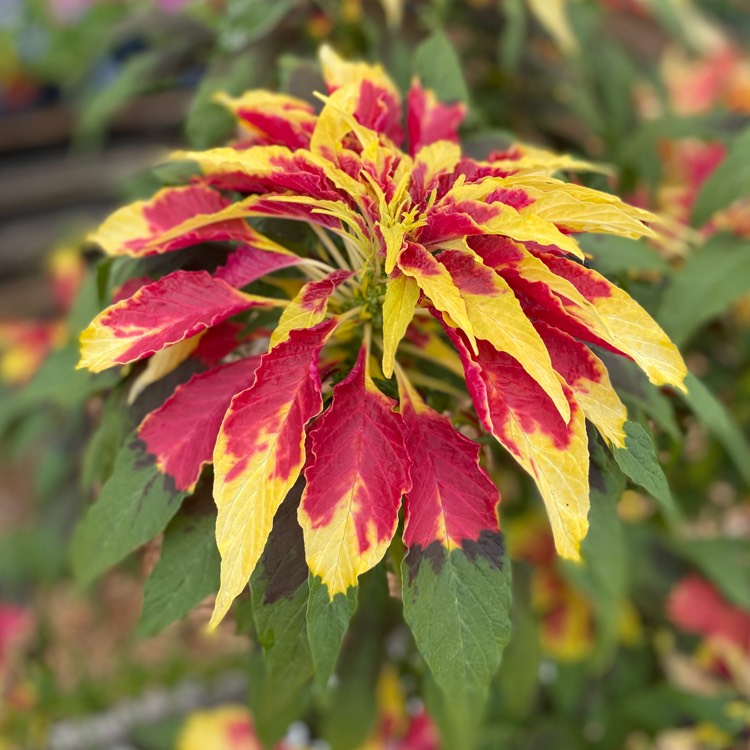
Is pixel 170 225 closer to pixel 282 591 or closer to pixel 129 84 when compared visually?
pixel 282 591

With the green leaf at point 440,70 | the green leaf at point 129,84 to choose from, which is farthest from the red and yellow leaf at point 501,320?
the green leaf at point 129,84

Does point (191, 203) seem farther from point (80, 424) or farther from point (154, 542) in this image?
point (80, 424)

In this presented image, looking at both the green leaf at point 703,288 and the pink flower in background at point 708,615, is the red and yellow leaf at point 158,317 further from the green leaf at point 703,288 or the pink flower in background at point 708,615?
the pink flower in background at point 708,615

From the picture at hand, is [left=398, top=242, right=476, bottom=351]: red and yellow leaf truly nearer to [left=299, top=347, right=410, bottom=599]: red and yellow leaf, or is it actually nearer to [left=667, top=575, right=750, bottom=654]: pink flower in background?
[left=299, top=347, right=410, bottom=599]: red and yellow leaf

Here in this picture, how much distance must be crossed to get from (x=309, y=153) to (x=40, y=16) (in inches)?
37.3

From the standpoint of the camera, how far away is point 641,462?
0.43m

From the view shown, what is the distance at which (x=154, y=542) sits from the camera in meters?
0.58

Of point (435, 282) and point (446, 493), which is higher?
point (435, 282)

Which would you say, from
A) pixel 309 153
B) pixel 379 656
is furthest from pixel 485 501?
pixel 379 656

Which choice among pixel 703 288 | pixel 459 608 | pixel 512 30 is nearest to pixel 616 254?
pixel 703 288

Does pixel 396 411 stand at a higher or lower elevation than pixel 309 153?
lower

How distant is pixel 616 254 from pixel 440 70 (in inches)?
8.5

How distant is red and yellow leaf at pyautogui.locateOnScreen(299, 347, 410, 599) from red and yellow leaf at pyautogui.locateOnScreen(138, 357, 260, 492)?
0.08 m

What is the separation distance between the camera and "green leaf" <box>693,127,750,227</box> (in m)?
0.67
